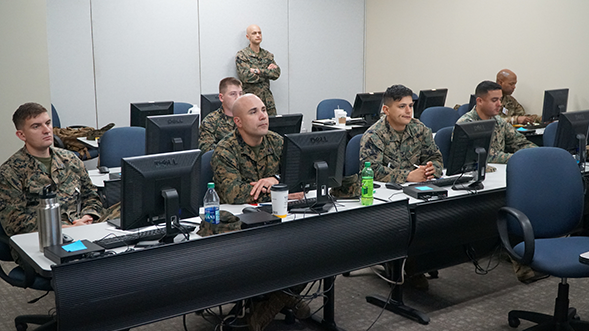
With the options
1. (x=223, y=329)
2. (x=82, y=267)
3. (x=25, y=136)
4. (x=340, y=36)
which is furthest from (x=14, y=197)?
(x=340, y=36)

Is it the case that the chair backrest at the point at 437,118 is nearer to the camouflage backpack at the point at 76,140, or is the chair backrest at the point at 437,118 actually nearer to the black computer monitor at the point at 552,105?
the black computer monitor at the point at 552,105

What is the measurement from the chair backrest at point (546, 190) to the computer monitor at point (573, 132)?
2.77ft

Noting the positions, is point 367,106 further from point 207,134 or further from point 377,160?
point 377,160

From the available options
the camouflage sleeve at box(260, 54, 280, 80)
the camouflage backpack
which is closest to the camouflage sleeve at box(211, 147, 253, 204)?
the camouflage backpack

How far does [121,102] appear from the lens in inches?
298

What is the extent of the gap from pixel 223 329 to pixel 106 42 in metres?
5.43

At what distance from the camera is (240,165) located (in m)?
3.27

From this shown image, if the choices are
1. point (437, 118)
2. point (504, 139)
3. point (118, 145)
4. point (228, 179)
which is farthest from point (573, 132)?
point (118, 145)

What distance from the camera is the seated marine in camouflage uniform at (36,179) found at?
283cm

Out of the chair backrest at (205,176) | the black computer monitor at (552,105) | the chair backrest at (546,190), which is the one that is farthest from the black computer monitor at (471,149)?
the black computer monitor at (552,105)

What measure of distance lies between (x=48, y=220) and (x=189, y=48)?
595 centimetres

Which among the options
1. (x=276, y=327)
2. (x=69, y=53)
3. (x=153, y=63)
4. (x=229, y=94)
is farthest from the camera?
(x=153, y=63)

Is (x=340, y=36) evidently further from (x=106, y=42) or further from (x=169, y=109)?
(x=169, y=109)

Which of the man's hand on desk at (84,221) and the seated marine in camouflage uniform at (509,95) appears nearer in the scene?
the man's hand on desk at (84,221)
